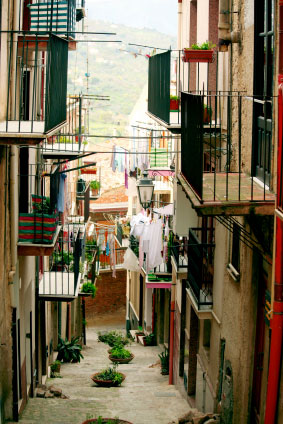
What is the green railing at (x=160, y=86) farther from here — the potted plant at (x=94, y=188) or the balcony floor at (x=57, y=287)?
the potted plant at (x=94, y=188)

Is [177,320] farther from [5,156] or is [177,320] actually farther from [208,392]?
[5,156]

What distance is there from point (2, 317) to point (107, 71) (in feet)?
327

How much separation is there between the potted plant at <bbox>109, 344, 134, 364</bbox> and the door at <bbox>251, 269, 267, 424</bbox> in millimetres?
12803

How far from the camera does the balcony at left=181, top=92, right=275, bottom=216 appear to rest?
24.0 feet

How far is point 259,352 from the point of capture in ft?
30.2

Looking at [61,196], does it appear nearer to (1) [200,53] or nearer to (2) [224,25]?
(1) [200,53]

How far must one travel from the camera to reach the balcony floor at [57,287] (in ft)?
52.6

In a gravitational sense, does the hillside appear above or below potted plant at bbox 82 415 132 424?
above

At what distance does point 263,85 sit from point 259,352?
3608 mm

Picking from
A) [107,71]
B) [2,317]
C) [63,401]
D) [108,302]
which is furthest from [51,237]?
[107,71]

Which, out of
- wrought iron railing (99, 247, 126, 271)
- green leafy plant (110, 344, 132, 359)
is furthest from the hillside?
green leafy plant (110, 344, 132, 359)

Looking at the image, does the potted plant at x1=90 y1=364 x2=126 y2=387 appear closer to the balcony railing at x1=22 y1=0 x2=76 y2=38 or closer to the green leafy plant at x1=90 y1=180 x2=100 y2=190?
the balcony railing at x1=22 y1=0 x2=76 y2=38

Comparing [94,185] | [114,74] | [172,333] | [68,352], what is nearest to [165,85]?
[172,333]

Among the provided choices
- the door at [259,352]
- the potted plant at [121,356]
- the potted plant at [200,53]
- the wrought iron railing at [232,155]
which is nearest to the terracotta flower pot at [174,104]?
the potted plant at [200,53]
